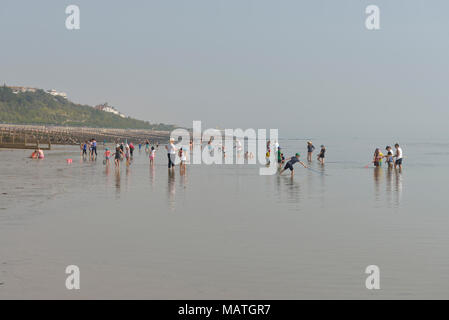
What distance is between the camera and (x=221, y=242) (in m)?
11.5

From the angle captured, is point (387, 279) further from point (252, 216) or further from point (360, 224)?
point (252, 216)

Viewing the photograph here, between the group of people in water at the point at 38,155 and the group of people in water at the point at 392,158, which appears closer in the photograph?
the group of people in water at the point at 392,158

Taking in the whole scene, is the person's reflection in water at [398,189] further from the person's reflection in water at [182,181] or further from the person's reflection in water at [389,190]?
the person's reflection in water at [182,181]

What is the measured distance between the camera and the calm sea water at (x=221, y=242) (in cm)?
834

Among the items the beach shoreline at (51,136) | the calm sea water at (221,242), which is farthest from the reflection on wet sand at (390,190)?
the beach shoreline at (51,136)

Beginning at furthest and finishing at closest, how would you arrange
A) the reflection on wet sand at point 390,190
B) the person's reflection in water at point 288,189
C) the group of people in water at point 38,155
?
1. the group of people in water at point 38,155
2. the person's reflection in water at point 288,189
3. the reflection on wet sand at point 390,190

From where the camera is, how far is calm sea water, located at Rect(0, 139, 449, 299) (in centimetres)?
834

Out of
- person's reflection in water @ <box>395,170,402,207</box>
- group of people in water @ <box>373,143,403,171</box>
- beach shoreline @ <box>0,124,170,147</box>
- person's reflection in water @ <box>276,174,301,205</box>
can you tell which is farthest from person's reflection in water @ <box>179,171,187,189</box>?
beach shoreline @ <box>0,124,170,147</box>

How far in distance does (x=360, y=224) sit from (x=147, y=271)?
6.73m

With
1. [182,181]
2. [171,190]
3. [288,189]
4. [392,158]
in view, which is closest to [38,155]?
[182,181]

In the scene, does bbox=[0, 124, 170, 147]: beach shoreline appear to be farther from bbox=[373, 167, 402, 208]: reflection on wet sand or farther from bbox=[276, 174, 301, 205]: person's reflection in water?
bbox=[373, 167, 402, 208]: reflection on wet sand

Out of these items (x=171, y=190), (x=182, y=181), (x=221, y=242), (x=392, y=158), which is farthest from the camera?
(x=392, y=158)

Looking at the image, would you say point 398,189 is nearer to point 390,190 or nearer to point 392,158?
point 390,190
